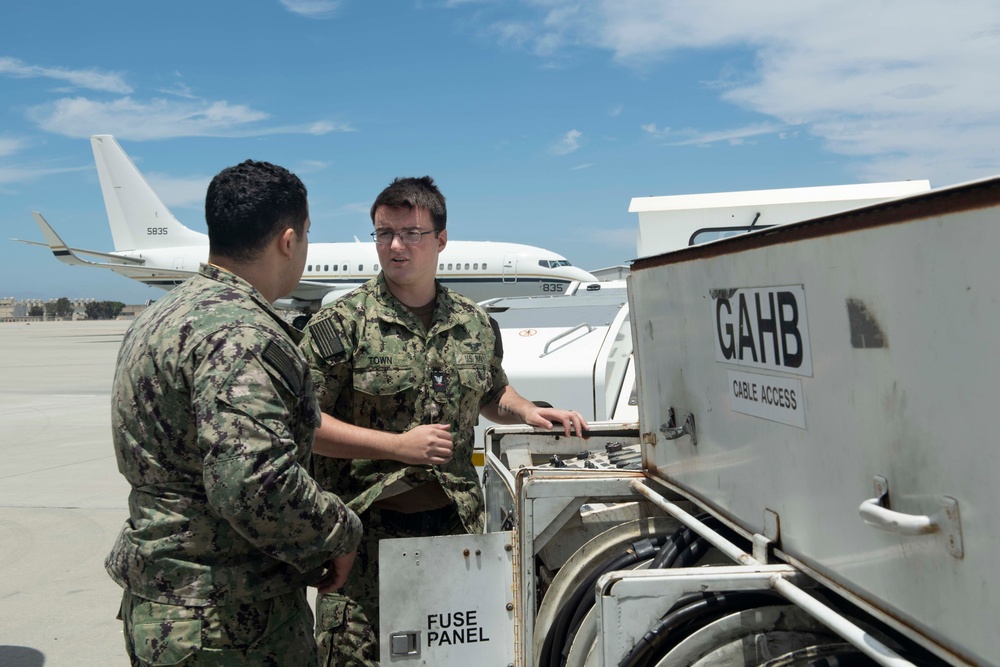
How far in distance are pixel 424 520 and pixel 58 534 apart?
176 inches

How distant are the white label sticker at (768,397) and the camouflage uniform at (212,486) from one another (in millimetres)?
992

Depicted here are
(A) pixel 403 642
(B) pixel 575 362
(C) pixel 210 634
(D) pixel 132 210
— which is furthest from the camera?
(D) pixel 132 210

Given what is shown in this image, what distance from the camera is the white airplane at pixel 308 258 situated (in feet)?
91.2

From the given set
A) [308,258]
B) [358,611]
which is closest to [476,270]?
[308,258]

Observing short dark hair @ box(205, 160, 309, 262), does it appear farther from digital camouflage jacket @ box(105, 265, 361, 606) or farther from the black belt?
the black belt

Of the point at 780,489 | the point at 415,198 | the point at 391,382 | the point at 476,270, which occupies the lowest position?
the point at 780,489

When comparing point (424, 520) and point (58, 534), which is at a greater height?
point (424, 520)

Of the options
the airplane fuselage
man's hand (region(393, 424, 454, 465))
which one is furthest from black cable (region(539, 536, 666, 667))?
the airplane fuselage

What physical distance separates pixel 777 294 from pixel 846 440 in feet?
1.11

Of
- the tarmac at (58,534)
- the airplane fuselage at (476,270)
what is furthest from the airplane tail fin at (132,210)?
the tarmac at (58,534)

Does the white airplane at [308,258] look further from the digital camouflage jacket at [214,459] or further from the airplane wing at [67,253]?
the digital camouflage jacket at [214,459]

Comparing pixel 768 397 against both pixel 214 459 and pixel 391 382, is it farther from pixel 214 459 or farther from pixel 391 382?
pixel 391 382

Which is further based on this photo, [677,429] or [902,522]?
[677,429]

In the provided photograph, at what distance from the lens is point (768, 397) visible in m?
1.75
